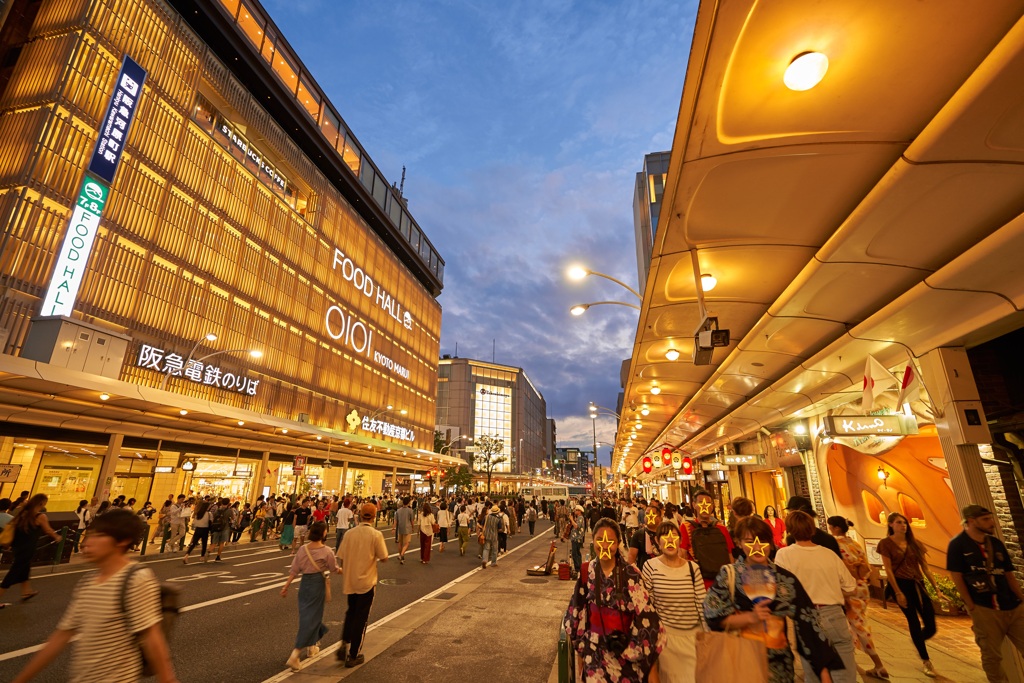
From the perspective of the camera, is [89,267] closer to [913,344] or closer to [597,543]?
[597,543]

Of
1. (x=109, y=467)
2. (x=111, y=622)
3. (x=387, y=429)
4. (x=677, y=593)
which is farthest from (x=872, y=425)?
(x=387, y=429)

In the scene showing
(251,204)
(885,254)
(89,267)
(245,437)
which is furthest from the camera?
(251,204)

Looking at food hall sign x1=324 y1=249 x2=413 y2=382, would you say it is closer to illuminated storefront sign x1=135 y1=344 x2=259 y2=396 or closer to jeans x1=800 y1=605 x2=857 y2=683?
illuminated storefront sign x1=135 y1=344 x2=259 y2=396

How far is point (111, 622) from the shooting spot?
299 centimetres

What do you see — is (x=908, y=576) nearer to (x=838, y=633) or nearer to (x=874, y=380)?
(x=838, y=633)

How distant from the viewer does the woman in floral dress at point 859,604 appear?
557cm

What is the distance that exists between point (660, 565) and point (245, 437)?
29538 millimetres

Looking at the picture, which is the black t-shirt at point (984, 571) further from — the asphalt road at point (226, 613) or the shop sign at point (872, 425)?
the asphalt road at point (226, 613)

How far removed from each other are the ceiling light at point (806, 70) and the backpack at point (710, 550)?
5369 mm

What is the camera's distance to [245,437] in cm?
2831

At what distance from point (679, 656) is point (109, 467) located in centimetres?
2564

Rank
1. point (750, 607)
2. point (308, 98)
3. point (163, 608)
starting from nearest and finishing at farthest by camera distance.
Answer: point (163, 608) < point (750, 607) < point (308, 98)

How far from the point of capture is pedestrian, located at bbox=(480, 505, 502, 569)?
1448cm

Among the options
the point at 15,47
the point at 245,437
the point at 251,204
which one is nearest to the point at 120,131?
the point at 15,47
